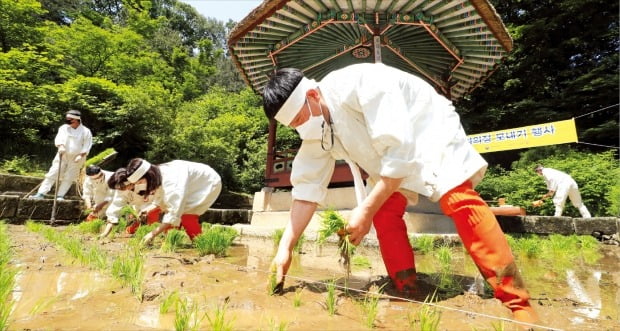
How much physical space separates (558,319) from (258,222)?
622 centimetres

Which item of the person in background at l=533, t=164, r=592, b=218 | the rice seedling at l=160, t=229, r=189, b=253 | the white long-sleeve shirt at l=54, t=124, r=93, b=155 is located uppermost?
the white long-sleeve shirt at l=54, t=124, r=93, b=155

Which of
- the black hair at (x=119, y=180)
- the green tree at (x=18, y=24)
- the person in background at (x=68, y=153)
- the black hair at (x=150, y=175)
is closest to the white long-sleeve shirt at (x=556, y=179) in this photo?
the black hair at (x=150, y=175)

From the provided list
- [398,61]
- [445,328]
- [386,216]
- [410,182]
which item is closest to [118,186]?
[386,216]

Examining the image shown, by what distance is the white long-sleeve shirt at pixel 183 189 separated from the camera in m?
3.47

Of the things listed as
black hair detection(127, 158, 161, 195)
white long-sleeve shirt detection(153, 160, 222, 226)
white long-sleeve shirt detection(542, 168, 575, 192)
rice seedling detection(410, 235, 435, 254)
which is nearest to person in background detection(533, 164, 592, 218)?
white long-sleeve shirt detection(542, 168, 575, 192)

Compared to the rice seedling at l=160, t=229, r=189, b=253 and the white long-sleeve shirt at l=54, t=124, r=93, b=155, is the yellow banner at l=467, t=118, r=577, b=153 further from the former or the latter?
the white long-sleeve shirt at l=54, t=124, r=93, b=155

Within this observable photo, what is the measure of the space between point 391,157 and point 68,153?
727cm

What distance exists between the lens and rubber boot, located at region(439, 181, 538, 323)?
1336mm

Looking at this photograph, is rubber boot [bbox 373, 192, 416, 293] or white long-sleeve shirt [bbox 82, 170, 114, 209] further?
white long-sleeve shirt [bbox 82, 170, 114, 209]

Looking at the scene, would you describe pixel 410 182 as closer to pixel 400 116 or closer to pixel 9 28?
pixel 400 116

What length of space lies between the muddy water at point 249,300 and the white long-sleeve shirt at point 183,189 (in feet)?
2.99

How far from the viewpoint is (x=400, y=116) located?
4.62ft

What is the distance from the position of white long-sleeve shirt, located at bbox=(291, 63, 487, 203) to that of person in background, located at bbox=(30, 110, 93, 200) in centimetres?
663

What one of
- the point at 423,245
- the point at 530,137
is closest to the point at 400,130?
the point at 423,245
